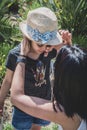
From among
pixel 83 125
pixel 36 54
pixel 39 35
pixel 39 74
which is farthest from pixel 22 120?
pixel 83 125

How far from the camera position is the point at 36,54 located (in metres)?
2.68

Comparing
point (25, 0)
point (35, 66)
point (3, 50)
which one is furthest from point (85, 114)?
point (25, 0)

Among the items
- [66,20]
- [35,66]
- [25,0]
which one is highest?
[25,0]

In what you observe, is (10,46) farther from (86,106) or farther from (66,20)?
(86,106)

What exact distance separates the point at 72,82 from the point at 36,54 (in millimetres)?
887

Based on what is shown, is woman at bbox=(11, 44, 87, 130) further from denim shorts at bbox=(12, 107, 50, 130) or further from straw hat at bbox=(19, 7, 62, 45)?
denim shorts at bbox=(12, 107, 50, 130)

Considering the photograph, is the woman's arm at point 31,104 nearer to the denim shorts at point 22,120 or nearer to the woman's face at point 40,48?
the woman's face at point 40,48

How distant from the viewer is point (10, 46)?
16.4 ft

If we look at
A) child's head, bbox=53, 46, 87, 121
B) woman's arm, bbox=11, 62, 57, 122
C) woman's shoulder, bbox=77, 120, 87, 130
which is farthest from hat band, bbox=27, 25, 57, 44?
woman's shoulder, bbox=77, 120, 87, 130

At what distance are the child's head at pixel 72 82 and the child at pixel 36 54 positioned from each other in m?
0.49

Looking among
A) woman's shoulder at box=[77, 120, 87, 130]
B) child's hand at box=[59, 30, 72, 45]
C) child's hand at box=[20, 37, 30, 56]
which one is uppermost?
child's hand at box=[59, 30, 72, 45]

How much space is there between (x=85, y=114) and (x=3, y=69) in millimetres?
2586

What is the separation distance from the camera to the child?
8.42 feet

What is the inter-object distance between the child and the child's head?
19.4 inches
